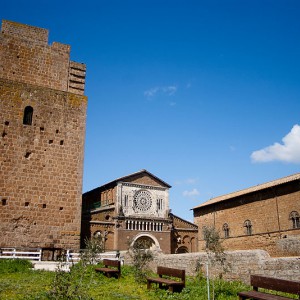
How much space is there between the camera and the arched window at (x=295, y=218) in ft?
81.8

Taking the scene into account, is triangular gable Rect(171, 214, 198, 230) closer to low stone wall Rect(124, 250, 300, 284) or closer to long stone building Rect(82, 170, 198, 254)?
long stone building Rect(82, 170, 198, 254)

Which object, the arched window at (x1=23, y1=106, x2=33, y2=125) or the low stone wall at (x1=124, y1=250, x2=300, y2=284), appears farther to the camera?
the arched window at (x1=23, y1=106, x2=33, y2=125)

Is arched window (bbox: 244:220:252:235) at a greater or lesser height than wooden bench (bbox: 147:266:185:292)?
greater

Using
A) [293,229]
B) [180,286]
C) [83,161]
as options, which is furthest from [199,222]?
[180,286]

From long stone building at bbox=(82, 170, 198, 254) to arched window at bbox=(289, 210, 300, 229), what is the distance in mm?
12773

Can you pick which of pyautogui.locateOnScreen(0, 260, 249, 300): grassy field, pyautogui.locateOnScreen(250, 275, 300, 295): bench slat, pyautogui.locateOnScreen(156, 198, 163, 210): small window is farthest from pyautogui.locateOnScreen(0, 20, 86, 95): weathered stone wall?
pyautogui.locateOnScreen(156, 198, 163, 210): small window

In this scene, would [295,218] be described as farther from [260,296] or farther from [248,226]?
[260,296]

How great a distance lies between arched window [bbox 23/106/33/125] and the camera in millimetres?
19125

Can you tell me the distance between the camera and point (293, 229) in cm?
2512

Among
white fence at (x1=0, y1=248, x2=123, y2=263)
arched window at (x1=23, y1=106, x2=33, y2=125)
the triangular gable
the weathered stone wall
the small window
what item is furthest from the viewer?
the triangular gable

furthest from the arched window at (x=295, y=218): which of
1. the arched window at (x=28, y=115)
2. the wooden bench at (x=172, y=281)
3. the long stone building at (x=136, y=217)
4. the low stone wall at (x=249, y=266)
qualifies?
the arched window at (x=28, y=115)

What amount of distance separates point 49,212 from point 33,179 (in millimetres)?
2036

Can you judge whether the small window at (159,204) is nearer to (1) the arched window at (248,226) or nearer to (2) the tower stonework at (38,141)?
(1) the arched window at (248,226)

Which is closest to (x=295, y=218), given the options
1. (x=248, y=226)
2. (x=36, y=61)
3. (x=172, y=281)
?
(x=248, y=226)
